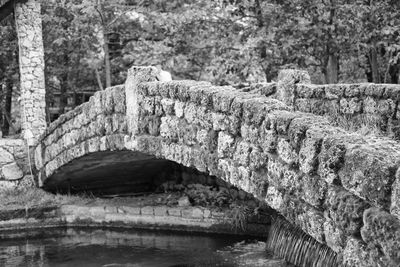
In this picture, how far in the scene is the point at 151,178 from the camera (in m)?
13.2

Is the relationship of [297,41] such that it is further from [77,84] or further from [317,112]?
[77,84]

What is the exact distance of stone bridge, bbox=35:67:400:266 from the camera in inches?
119

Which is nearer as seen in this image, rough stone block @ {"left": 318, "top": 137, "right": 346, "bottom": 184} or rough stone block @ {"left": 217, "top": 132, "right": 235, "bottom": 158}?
rough stone block @ {"left": 318, "top": 137, "right": 346, "bottom": 184}

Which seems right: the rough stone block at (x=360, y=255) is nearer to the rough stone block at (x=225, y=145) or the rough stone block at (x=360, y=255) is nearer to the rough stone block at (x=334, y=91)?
the rough stone block at (x=225, y=145)

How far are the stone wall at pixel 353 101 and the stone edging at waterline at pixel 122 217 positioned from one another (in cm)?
344

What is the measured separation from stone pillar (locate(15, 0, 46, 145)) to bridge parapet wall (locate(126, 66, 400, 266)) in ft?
16.0

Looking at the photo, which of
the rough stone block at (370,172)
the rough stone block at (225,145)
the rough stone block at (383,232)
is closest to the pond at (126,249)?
the rough stone block at (225,145)

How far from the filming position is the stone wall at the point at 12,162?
12211 millimetres

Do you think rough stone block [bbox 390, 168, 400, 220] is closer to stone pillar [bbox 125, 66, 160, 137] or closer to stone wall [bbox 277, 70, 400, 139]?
stone wall [bbox 277, 70, 400, 139]

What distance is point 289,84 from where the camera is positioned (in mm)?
7438

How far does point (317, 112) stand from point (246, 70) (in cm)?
417

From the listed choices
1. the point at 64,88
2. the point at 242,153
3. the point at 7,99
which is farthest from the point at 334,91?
the point at 7,99

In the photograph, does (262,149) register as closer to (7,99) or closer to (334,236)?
(334,236)

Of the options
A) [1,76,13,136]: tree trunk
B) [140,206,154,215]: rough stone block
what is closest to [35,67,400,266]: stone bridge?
[140,206,154,215]: rough stone block
